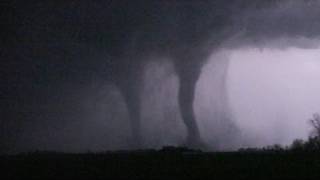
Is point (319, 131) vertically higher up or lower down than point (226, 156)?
higher up

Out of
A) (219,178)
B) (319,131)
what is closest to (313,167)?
(219,178)

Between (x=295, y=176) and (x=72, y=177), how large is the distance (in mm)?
15288

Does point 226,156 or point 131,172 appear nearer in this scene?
point 131,172

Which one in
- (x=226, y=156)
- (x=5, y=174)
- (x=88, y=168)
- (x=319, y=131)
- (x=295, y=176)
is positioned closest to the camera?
(x=295, y=176)

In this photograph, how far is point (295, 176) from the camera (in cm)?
4438

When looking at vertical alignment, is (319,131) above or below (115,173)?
above

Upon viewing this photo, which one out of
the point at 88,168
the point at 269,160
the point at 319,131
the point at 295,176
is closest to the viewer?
the point at 295,176

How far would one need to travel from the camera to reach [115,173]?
4897cm

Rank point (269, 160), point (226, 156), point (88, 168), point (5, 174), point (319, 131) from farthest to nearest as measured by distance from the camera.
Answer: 1. point (319, 131)
2. point (226, 156)
3. point (269, 160)
4. point (88, 168)
5. point (5, 174)

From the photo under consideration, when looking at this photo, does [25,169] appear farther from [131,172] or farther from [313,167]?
[313,167]

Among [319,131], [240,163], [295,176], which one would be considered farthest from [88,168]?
[319,131]

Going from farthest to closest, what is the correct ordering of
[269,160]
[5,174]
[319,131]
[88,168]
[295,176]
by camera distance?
[319,131] → [269,160] → [88,168] → [5,174] → [295,176]

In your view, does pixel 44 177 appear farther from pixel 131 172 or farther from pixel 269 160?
pixel 269 160

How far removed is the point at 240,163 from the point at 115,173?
509 inches
